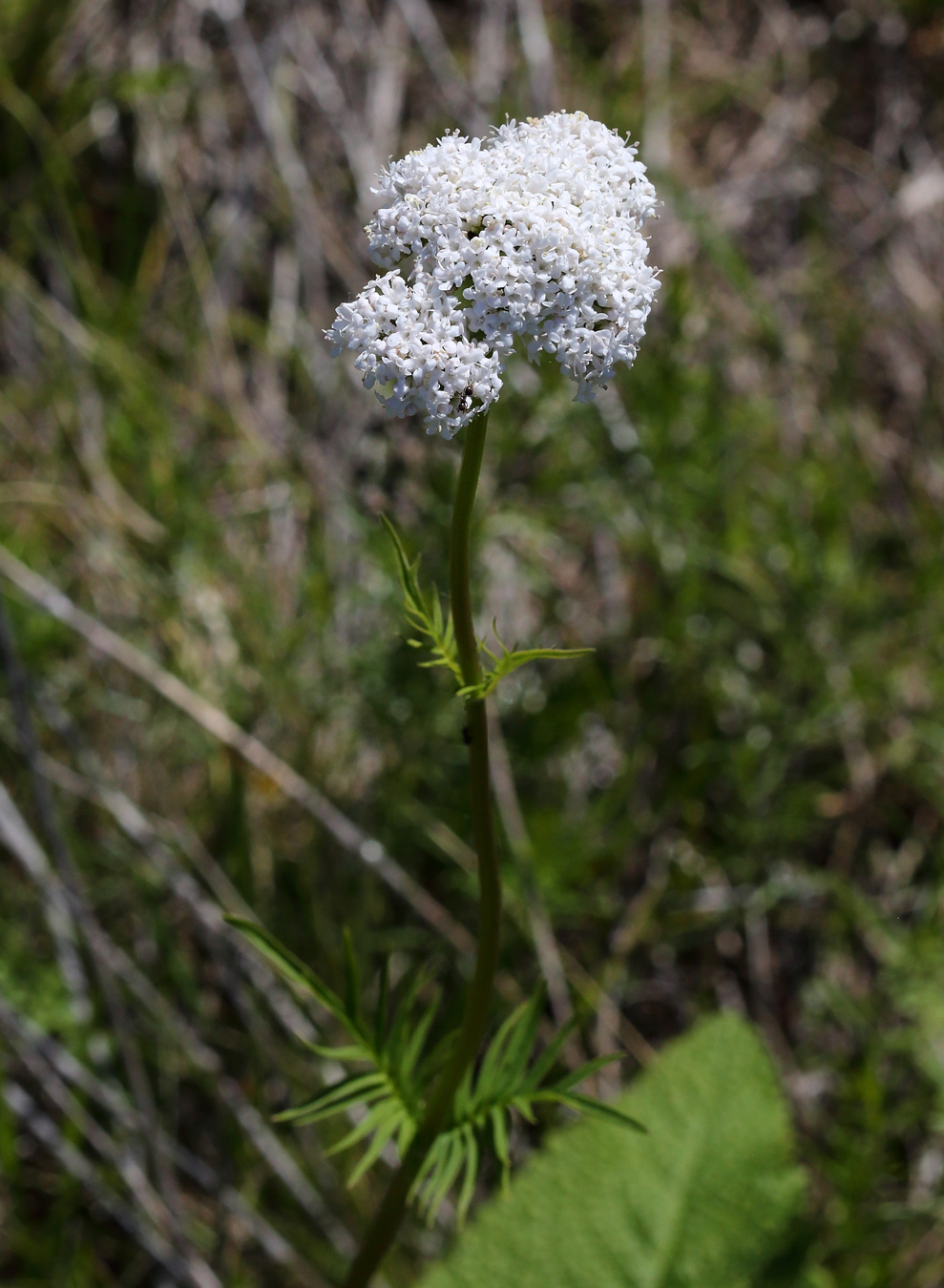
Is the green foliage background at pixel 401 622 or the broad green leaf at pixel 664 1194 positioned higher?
the green foliage background at pixel 401 622

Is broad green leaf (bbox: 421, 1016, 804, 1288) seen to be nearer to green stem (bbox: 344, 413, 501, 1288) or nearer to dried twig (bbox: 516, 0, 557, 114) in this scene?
green stem (bbox: 344, 413, 501, 1288)

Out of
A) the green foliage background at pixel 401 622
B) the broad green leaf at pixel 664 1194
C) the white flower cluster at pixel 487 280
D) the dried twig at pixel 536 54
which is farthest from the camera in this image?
the dried twig at pixel 536 54

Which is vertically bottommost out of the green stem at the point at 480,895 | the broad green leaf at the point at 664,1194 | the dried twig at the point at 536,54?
the broad green leaf at the point at 664,1194

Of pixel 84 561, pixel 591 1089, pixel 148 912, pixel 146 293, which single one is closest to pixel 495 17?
pixel 146 293

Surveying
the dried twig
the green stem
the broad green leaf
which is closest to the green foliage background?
the dried twig

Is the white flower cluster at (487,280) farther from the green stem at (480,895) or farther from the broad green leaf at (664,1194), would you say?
the broad green leaf at (664,1194)

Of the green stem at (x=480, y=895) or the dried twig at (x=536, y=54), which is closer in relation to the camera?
the green stem at (x=480, y=895)

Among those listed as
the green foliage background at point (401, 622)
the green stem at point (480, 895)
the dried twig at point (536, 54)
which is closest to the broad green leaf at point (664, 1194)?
the green foliage background at point (401, 622)

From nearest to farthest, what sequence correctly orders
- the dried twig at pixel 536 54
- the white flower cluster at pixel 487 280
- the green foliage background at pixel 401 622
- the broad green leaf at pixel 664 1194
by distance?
1. the white flower cluster at pixel 487 280
2. the broad green leaf at pixel 664 1194
3. the green foliage background at pixel 401 622
4. the dried twig at pixel 536 54
